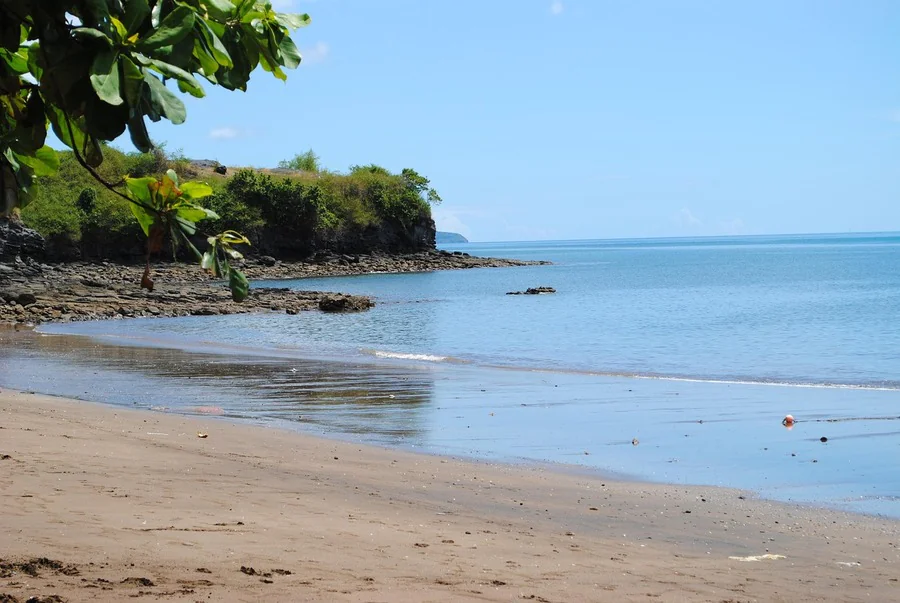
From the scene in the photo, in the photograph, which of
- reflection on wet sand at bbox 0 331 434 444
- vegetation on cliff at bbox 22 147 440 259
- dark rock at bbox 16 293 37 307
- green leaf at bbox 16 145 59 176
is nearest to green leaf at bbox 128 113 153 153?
green leaf at bbox 16 145 59 176

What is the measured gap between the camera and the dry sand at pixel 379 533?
4727 mm

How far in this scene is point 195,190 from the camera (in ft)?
8.61

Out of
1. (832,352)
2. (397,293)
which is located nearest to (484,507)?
(832,352)

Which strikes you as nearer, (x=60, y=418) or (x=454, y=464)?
(x=454, y=464)

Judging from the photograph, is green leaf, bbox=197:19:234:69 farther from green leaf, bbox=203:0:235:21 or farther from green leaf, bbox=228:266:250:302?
green leaf, bbox=228:266:250:302

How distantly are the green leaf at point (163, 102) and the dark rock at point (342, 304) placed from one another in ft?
113

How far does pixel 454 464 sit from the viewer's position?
9.12 m

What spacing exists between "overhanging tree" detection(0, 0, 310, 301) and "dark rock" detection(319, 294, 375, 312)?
33463 mm

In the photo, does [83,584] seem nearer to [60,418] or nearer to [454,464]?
[454,464]

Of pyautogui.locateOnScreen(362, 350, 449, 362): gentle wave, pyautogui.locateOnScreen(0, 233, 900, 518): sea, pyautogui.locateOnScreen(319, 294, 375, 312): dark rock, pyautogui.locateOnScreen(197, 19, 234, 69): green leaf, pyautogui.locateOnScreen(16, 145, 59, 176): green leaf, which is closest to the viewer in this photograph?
pyautogui.locateOnScreen(197, 19, 234, 69): green leaf

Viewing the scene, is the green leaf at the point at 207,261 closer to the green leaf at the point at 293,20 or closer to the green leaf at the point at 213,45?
the green leaf at the point at 213,45

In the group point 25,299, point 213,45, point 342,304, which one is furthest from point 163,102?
point 342,304

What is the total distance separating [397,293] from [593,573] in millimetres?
44399

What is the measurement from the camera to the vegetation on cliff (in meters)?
61.2
